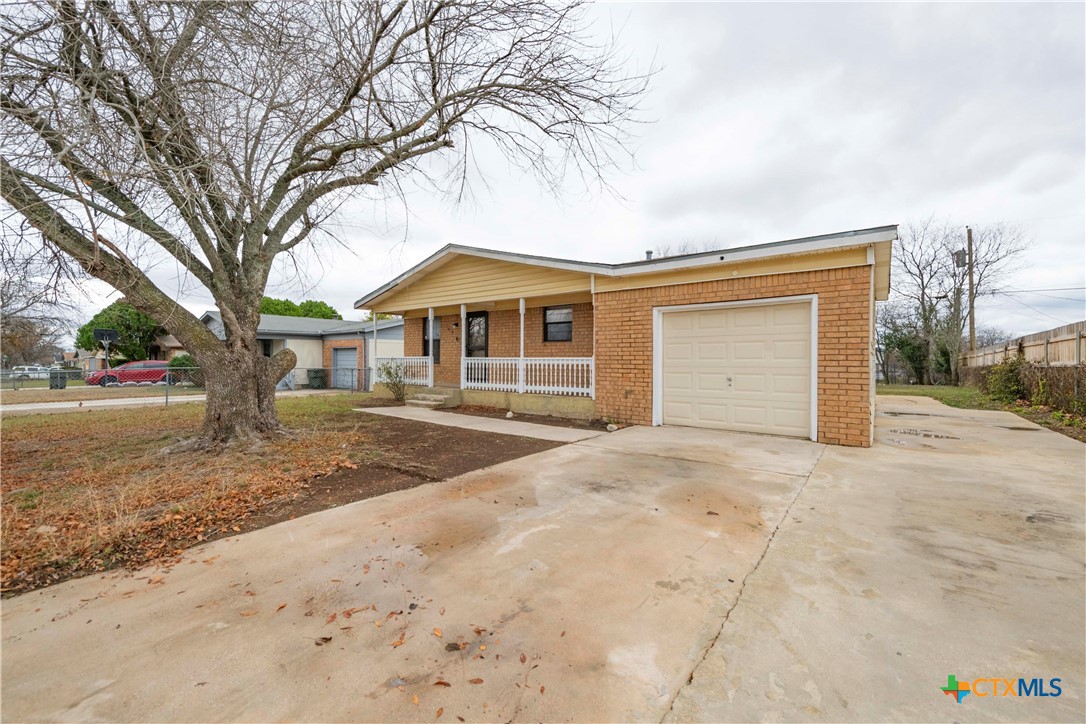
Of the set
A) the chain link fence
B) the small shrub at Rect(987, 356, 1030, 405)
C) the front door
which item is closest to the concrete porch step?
the front door

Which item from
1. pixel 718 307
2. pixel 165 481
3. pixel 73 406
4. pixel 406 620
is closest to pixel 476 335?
pixel 718 307

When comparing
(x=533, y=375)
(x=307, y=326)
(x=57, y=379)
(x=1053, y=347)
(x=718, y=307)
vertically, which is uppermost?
(x=307, y=326)

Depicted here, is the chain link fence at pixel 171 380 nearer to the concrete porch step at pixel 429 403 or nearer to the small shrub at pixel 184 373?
the small shrub at pixel 184 373

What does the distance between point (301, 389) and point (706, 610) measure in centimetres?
2172

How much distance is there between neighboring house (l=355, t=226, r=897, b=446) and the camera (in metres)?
6.76

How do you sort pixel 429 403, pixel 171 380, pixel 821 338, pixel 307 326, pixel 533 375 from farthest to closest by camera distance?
pixel 307 326 → pixel 171 380 → pixel 429 403 → pixel 533 375 → pixel 821 338

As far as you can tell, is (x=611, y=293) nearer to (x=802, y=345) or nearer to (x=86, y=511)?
(x=802, y=345)

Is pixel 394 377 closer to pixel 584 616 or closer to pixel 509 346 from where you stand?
pixel 509 346

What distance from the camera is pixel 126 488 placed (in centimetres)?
437

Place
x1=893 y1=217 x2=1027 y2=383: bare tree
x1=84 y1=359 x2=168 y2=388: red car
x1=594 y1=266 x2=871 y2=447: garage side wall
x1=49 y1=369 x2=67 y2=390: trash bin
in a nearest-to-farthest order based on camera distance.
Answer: x1=594 y1=266 x2=871 y2=447: garage side wall
x1=49 y1=369 x2=67 y2=390: trash bin
x1=84 y1=359 x2=168 y2=388: red car
x1=893 y1=217 x2=1027 y2=383: bare tree

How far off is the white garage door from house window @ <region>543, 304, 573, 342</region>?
3470 mm

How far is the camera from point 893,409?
12.2 m

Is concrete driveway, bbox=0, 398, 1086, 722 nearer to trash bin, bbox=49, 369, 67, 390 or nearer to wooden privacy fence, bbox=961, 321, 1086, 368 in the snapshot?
wooden privacy fence, bbox=961, 321, 1086, 368

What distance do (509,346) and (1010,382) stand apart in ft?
50.1
